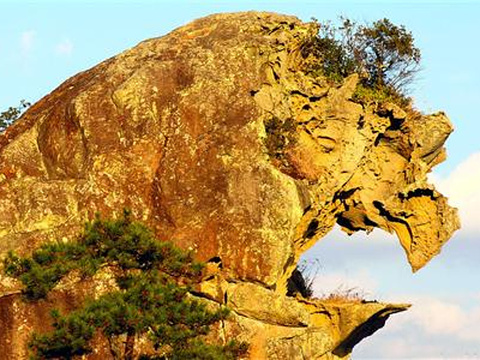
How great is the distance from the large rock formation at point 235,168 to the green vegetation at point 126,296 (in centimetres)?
184

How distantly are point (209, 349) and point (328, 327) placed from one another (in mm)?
11077

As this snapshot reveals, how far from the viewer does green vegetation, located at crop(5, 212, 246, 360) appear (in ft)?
107

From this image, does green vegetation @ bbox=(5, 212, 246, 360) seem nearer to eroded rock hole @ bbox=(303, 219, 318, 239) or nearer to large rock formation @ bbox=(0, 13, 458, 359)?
large rock formation @ bbox=(0, 13, 458, 359)

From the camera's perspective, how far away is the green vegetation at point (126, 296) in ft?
107

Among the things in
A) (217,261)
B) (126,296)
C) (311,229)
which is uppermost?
(311,229)

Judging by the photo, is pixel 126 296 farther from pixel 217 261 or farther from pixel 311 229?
pixel 311 229

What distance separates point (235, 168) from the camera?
1481 inches

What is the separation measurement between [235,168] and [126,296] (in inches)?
259

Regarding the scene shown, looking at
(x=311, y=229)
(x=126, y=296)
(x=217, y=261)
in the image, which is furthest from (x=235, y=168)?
(x=126, y=296)

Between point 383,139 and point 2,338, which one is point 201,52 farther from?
point 2,338

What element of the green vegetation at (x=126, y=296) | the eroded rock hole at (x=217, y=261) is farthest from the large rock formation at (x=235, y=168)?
the green vegetation at (x=126, y=296)

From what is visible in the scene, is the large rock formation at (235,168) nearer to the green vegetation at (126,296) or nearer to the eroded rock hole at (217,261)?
the eroded rock hole at (217,261)

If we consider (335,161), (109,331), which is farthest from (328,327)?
(109,331)

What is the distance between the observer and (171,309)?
108 feet
